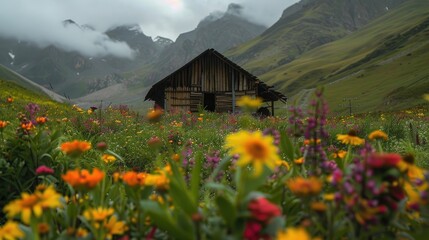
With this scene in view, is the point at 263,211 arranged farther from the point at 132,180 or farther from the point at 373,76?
the point at 373,76

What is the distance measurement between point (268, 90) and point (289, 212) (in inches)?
1128

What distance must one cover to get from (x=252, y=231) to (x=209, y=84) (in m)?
29.1

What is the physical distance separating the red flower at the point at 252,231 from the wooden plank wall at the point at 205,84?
2843cm

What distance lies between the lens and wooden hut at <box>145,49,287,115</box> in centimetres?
2983

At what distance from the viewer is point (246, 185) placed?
1589 millimetres

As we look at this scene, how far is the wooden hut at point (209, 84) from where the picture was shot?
2983cm

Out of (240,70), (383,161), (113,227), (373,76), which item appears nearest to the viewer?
(383,161)

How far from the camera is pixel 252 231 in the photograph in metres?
1.43

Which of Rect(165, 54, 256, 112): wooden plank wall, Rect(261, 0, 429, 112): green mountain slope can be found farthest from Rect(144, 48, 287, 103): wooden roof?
Rect(261, 0, 429, 112): green mountain slope

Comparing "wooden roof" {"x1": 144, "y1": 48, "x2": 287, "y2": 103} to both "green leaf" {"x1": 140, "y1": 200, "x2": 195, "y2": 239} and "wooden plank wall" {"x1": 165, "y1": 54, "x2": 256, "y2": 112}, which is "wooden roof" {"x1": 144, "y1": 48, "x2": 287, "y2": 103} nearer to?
"wooden plank wall" {"x1": 165, "y1": 54, "x2": 256, "y2": 112}

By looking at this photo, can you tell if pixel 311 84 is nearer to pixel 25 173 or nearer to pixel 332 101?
pixel 332 101

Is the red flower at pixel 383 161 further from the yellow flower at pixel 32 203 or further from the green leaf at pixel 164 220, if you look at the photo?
the yellow flower at pixel 32 203

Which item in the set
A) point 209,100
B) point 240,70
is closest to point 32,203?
point 240,70

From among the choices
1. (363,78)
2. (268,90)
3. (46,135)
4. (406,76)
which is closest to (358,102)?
(406,76)
